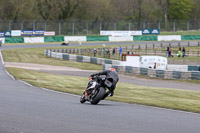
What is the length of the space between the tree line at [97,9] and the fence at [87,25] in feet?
11.3

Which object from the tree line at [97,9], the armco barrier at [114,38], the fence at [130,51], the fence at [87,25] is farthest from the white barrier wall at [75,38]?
the fence at [130,51]

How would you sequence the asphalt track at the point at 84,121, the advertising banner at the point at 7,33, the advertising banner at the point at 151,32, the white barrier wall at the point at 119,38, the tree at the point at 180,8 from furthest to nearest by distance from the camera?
the tree at the point at 180,8, the advertising banner at the point at 151,32, the white barrier wall at the point at 119,38, the advertising banner at the point at 7,33, the asphalt track at the point at 84,121

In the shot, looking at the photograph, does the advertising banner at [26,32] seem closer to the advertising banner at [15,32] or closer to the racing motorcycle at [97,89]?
the advertising banner at [15,32]

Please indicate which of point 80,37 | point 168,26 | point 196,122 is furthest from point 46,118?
point 168,26

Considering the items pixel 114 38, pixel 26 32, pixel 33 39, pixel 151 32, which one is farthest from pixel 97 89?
pixel 151 32

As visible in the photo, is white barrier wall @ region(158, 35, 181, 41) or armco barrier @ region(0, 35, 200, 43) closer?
armco barrier @ region(0, 35, 200, 43)

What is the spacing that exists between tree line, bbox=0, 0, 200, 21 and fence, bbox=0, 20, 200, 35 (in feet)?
11.3

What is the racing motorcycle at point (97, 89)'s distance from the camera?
1169 cm

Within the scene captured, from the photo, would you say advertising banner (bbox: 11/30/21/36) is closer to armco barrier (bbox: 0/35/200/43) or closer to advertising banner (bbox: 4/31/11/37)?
advertising banner (bbox: 4/31/11/37)

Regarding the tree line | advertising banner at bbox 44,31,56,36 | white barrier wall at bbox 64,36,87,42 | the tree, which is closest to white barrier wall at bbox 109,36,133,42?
white barrier wall at bbox 64,36,87,42

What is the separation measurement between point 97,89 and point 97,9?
83306 mm

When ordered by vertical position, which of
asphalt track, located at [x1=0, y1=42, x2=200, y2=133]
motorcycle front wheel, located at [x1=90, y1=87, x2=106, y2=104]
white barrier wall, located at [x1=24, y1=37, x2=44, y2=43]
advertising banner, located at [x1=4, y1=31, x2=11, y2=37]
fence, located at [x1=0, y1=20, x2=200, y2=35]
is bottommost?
asphalt track, located at [x1=0, y1=42, x2=200, y2=133]

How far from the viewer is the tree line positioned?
83.9 m

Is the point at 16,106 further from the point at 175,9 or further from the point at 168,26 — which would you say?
the point at 175,9
